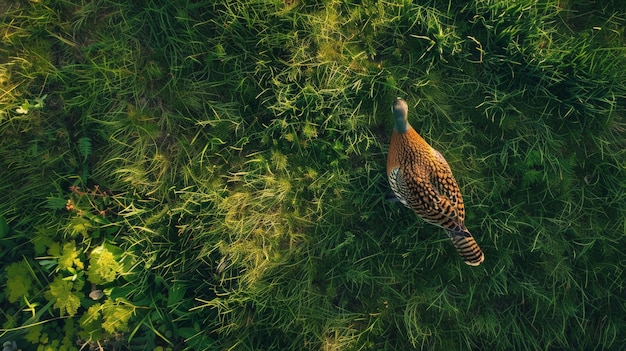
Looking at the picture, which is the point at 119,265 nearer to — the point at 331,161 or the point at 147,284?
the point at 147,284

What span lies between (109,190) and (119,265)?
60 cm

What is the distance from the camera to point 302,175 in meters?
3.53

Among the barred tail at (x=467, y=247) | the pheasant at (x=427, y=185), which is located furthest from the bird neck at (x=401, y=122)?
the barred tail at (x=467, y=247)

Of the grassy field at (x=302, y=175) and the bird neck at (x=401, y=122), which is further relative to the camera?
the grassy field at (x=302, y=175)

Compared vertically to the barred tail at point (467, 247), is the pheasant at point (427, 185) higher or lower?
higher

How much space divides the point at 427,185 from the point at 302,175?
964mm

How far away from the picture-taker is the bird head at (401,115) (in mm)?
3135

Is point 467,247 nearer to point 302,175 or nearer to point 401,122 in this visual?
point 401,122

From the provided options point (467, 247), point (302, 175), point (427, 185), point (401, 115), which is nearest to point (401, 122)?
point (401, 115)

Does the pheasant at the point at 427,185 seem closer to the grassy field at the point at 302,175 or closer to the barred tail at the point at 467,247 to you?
the barred tail at the point at 467,247

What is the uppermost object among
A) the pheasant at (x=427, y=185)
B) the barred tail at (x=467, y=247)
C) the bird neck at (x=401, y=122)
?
the bird neck at (x=401, y=122)

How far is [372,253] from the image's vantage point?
11.6 feet

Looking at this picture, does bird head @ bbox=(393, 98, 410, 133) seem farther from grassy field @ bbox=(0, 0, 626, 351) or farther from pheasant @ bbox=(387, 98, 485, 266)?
grassy field @ bbox=(0, 0, 626, 351)

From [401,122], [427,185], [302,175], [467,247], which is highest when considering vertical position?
[401,122]
